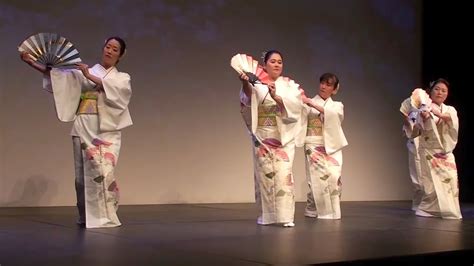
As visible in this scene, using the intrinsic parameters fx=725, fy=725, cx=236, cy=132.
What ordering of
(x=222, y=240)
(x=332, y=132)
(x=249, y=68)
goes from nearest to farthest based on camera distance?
(x=222, y=240)
(x=249, y=68)
(x=332, y=132)

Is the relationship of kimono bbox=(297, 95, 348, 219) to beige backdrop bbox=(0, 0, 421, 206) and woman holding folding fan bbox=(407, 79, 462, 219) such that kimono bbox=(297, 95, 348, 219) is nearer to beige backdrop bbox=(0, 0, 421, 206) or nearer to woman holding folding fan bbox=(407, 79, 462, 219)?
woman holding folding fan bbox=(407, 79, 462, 219)

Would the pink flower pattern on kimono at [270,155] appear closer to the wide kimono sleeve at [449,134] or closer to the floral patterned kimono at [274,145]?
the floral patterned kimono at [274,145]

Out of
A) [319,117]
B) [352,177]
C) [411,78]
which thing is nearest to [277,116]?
[319,117]

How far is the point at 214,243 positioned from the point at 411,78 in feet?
20.9

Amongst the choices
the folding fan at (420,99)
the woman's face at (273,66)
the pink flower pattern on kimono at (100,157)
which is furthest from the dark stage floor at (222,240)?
the woman's face at (273,66)

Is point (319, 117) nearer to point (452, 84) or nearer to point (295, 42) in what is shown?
point (295, 42)

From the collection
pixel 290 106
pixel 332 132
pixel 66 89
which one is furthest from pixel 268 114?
pixel 66 89

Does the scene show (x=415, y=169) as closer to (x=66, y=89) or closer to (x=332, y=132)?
(x=332, y=132)

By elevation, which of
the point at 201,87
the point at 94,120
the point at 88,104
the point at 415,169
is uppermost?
the point at 201,87

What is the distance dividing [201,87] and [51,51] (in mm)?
3265

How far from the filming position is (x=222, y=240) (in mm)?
4359

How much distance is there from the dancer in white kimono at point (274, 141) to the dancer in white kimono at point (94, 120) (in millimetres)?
979

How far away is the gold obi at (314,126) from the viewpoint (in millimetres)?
6340

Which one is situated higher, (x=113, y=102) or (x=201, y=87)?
(x=201, y=87)
